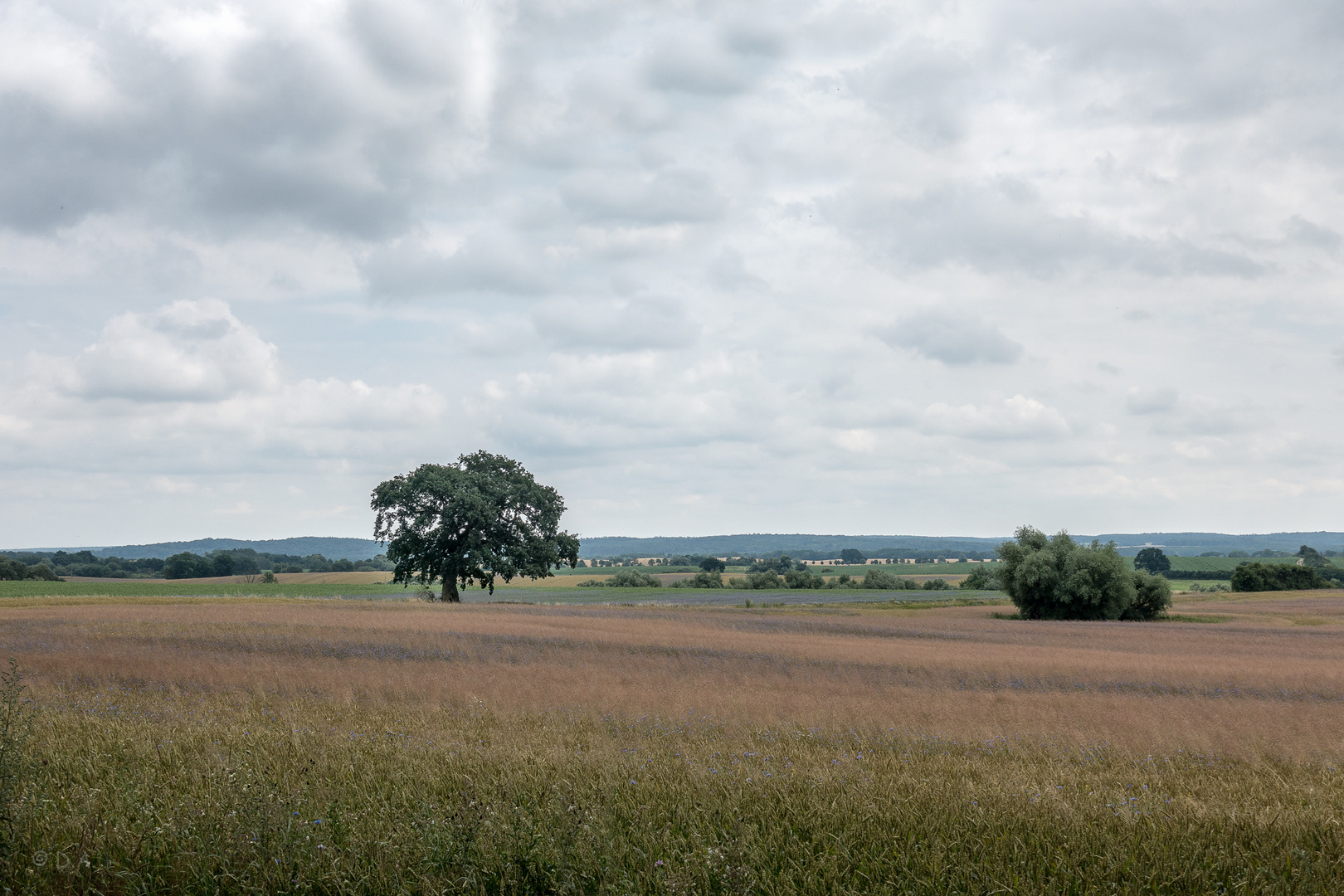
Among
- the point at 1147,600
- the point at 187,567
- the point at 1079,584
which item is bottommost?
the point at 187,567

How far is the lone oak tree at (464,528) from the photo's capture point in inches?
2217

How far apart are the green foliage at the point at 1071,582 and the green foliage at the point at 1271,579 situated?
55.2 m

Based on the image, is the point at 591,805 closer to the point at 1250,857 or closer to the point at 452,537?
the point at 1250,857

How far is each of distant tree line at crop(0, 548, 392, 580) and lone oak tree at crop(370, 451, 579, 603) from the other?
2237 inches

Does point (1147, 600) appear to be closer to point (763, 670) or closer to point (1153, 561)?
point (763, 670)

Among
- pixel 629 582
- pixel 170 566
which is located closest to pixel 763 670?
pixel 629 582

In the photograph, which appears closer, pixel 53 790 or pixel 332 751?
pixel 53 790

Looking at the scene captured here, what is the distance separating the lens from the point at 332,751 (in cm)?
830

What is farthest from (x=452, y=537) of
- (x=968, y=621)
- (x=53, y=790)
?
(x=53, y=790)

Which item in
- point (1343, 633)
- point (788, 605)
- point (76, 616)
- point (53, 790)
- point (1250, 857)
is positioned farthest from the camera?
point (788, 605)

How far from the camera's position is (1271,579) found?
96.4m

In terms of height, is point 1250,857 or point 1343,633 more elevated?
point 1250,857

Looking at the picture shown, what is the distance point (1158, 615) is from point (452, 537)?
4778 cm

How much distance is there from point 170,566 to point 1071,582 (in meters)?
130
